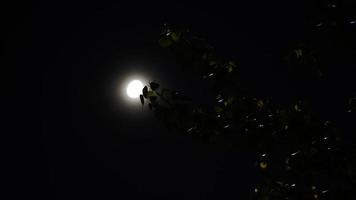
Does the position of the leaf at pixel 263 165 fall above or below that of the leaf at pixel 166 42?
below

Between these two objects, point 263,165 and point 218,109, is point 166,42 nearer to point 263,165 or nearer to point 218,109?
point 218,109

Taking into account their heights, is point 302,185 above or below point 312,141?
below

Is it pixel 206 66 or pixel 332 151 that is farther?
pixel 206 66

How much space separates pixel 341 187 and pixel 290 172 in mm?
366

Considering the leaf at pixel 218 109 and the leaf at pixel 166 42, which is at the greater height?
the leaf at pixel 166 42

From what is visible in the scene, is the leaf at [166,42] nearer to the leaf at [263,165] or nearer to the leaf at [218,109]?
the leaf at [218,109]

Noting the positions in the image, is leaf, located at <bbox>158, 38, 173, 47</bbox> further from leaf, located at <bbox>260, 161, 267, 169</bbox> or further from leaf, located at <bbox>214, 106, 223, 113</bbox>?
leaf, located at <bbox>260, 161, 267, 169</bbox>

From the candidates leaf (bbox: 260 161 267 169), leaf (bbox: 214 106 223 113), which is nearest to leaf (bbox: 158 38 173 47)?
leaf (bbox: 214 106 223 113)

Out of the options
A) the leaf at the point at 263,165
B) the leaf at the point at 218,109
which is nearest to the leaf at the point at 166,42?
the leaf at the point at 218,109

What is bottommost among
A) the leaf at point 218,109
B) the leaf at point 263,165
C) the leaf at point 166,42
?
the leaf at point 263,165

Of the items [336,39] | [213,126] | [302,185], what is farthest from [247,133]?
[336,39]

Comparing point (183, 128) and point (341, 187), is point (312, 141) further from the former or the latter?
point (183, 128)

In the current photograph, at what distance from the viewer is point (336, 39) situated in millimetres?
3809

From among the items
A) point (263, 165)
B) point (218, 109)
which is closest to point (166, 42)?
point (218, 109)
